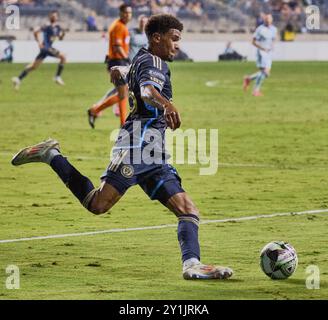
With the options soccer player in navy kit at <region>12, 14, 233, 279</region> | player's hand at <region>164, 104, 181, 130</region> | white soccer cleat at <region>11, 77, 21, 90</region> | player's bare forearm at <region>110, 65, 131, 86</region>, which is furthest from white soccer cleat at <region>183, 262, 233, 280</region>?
white soccer cleat at <region>11, 77, 21, 90</region>

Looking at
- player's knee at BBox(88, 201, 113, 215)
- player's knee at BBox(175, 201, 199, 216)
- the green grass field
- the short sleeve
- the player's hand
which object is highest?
the short sleeve

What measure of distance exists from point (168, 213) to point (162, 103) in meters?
4.91

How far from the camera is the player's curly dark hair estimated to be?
10297 millimetres

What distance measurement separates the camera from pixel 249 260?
11133mm

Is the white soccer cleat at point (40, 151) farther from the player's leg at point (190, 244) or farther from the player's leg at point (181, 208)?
the player's leg at point (190, 244)

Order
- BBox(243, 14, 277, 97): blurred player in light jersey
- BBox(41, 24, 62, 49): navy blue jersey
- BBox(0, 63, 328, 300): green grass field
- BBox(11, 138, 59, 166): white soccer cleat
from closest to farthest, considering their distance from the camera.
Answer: BBox(0, 63, 328, 300): green grass field → BBox(11, 138, 59, 166): white soccer cleat → BBox(243, 14, 277, 97): blurred player in light jersey → BBox(41, 24, 62, 49): navy blue jersey

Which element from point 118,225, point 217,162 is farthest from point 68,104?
point 118,225

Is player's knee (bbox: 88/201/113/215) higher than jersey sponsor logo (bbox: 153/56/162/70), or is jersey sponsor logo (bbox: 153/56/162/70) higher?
jersey sponsor logo (bbox: 153/56/162/70)

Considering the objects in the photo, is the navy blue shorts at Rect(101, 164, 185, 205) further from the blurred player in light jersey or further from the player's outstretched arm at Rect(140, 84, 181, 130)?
the blurred player in light jersey

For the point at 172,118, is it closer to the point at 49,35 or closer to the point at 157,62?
the point at 157,62

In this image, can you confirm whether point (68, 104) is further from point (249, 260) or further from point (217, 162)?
point (249, 260)

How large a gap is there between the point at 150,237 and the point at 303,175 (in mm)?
6080

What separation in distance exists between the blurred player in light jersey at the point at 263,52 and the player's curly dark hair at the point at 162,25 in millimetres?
26134

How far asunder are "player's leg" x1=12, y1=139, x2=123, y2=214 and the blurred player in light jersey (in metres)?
25.2
